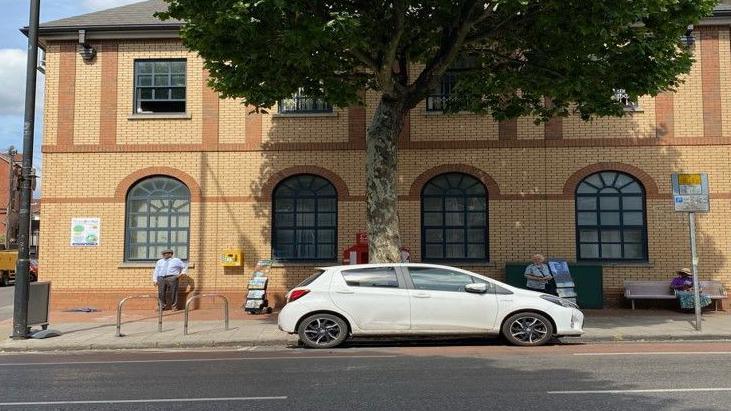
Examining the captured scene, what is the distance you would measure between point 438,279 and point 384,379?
3.20 m

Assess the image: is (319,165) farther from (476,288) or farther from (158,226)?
(476,288)

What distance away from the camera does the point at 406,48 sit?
40.9ft

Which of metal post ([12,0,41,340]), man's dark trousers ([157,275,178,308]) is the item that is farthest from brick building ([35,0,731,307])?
metal post ([12,0,41,340])

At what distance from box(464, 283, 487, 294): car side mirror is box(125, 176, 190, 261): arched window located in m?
8.48

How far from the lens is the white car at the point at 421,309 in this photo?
1033 centimetres

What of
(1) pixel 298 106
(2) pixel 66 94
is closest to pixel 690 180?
(1) pixel 298 106

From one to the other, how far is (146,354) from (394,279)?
415 centimetres

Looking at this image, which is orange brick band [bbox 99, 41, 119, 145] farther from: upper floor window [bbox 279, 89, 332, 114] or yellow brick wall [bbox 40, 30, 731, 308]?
upper floor window [bbox 279, 89, 332, 114]

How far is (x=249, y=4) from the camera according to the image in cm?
938

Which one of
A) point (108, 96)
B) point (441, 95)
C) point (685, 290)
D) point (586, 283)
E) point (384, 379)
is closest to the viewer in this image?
point (384, 379)

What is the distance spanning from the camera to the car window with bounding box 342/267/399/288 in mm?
10555

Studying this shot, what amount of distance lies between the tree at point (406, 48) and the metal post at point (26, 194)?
2.91 m

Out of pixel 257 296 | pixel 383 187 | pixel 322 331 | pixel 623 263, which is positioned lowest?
pixel 322 331

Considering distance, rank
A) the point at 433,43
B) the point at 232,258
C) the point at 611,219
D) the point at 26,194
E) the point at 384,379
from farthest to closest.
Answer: the point at 232,258 < the point at 611,219 < the point at 433,43 < the point at 26,194 < the point at 384,379
